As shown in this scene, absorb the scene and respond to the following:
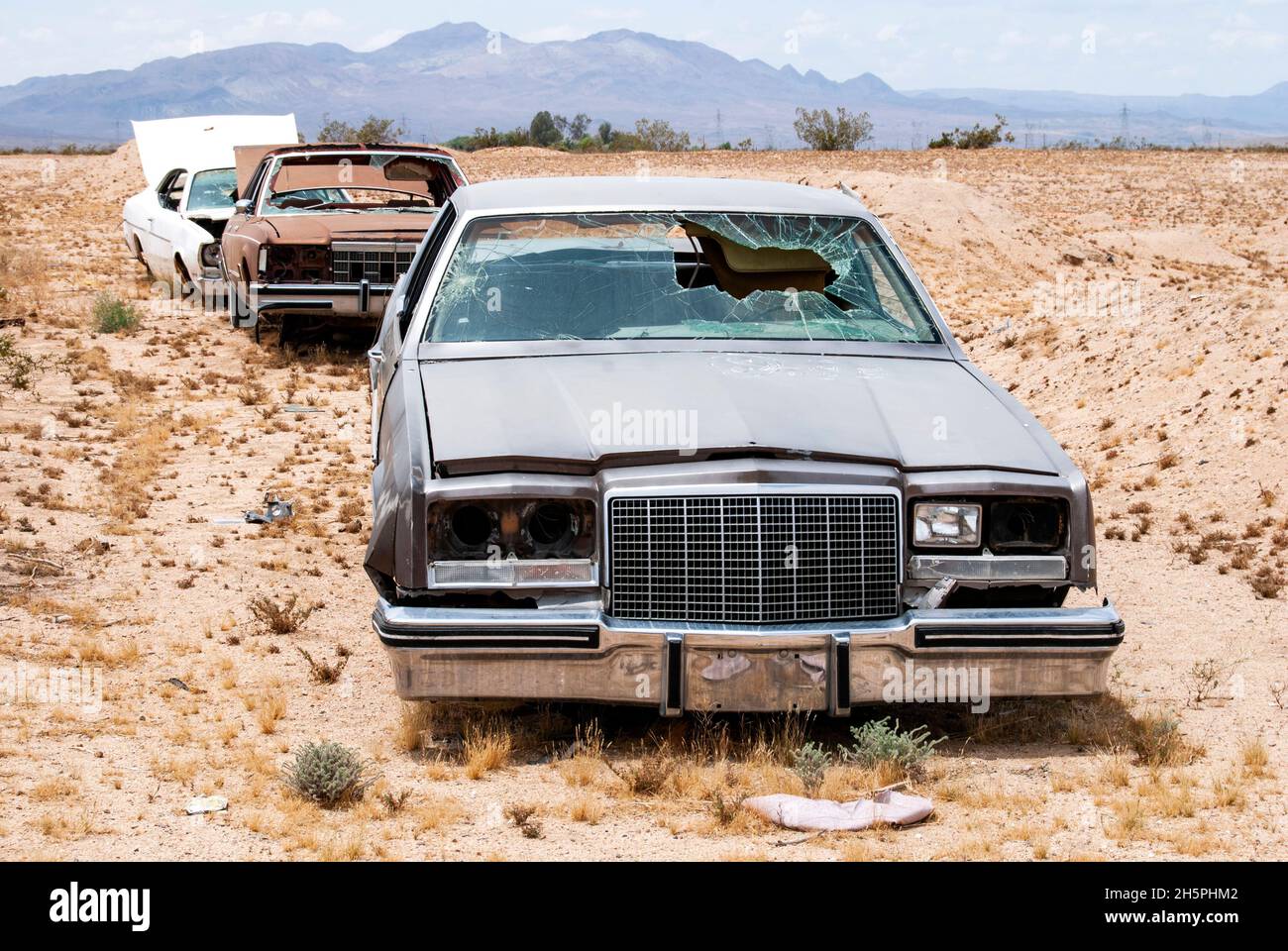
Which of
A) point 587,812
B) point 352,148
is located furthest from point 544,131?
point 587,812

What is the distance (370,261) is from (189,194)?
5251mm

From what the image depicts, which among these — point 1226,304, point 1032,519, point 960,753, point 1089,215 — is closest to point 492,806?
point 960,753

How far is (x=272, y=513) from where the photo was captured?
309 inches

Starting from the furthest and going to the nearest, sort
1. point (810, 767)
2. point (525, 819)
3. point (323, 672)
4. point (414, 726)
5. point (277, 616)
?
point (277, 616)
point (323, 672)
point (414, 726)
point (810, 767)
point (525, 819)

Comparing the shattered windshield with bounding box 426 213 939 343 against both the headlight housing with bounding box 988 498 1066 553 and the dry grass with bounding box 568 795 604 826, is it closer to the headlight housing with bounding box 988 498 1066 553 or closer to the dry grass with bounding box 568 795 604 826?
the headlight housing with bounding box 988 498 1066 553

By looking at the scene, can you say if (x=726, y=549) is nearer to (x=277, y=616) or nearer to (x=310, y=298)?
(x=277, y=616)

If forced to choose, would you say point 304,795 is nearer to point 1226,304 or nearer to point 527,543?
point 527,543

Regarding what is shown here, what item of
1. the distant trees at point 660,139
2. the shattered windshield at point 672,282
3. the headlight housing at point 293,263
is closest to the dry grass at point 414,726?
the shattered windshield at point 672,282

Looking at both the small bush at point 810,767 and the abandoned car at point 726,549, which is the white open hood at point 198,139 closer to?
the abandoned car at point 726,549

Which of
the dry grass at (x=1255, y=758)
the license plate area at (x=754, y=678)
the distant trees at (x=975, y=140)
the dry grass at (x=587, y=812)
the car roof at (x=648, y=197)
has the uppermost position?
the distant trees at (x=975, y=140)

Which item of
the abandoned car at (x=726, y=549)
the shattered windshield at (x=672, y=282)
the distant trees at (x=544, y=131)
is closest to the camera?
the abandoned car at (x=726, y=549)

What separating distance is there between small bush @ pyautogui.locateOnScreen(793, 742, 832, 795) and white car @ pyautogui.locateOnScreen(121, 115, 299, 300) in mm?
11618

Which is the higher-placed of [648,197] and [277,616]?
[648,197]

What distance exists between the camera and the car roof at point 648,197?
5965mm
